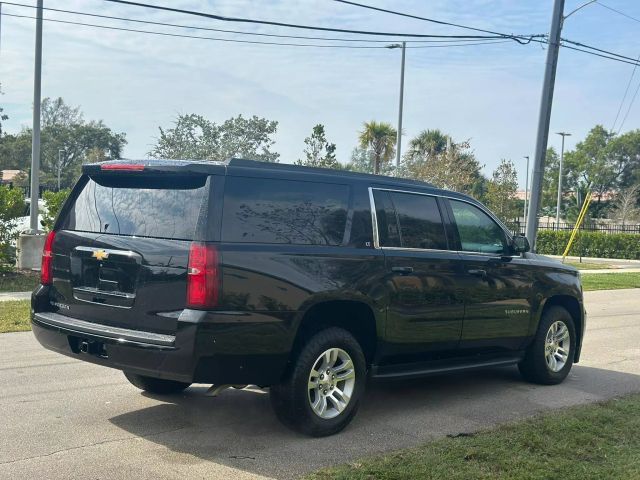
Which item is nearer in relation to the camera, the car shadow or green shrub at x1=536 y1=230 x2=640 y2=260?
the car shadow

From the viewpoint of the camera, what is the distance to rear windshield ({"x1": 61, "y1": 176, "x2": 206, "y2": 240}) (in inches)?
205

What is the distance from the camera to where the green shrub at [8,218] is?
1457cm

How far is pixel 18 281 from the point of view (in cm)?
1461

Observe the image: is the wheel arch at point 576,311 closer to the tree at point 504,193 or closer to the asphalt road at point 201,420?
the asphalt road at point 201,420

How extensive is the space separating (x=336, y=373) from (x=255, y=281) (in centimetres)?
109

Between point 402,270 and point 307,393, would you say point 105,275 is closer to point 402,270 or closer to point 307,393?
point 307,393

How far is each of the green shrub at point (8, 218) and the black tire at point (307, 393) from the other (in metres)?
10.8

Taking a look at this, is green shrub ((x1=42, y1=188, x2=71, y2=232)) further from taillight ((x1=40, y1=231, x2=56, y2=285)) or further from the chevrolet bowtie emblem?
the chevrolet bowtie emblem

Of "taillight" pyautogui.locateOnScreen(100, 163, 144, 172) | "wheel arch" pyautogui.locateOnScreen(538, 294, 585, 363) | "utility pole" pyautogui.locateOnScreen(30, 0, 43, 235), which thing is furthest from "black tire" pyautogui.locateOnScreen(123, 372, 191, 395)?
"utility pole" pyautogui.locateOnScreen(30, 0, 43, 235)

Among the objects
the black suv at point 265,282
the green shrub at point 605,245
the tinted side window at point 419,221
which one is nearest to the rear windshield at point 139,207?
the black suv at point 265,282

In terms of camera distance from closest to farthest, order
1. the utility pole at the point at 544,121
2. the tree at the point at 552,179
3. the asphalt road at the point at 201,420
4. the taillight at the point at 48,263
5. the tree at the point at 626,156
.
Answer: the asphalt road at the point at 201,420 → the taillight at the point at 48,263 → the utility pole at the point at 544,121 → the tree at the point at 626,156 → the tree at the point at 552,179

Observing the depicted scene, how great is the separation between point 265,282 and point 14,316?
270 inches

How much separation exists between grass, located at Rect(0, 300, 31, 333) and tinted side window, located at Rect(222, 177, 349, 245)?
19.1 ft

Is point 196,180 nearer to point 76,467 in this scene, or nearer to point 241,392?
point 76,467
